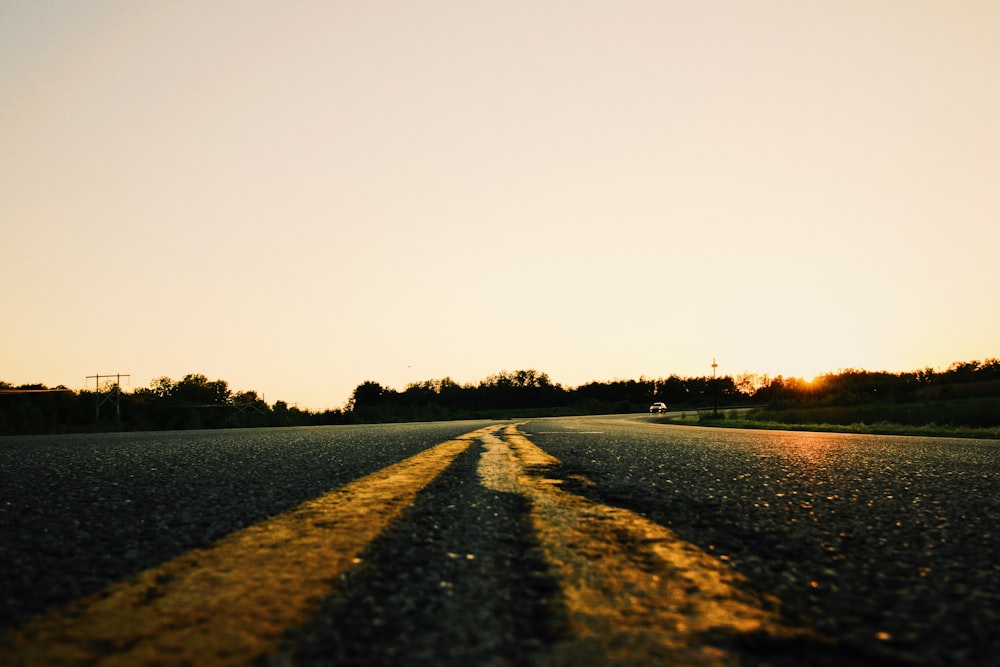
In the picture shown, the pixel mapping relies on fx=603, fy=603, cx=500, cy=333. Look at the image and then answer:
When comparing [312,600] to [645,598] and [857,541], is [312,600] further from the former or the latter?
[857,541]

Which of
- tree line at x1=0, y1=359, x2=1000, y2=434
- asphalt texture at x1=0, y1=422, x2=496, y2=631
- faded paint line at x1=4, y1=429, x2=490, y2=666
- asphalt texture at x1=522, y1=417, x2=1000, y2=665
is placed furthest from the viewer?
tree line at x1=0, y1=359, x2=1000, y2=434

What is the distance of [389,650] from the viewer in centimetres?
127

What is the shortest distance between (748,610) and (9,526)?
3291mm

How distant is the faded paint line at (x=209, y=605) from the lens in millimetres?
1265

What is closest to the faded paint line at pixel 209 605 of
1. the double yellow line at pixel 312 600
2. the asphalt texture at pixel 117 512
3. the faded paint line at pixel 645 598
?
the double yellow line at pixel 312 600

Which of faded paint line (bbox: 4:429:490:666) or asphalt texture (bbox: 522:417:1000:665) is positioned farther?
asphalt texture (bbox: 522:417:1000:665)

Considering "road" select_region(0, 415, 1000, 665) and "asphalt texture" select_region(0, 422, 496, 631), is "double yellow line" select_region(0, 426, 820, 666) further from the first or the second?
"asphalt texture" select_region(0, 422, 496, 631)

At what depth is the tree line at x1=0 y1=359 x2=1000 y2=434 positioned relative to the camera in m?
32.6

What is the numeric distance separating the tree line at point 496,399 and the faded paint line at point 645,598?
23.7 m

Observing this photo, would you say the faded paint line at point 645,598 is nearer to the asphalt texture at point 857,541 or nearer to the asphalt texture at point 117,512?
the asphalt texture at point 857,541

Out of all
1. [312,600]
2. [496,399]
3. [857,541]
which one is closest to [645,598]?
[312,600]

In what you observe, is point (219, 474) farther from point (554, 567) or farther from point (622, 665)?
point (622, 665)

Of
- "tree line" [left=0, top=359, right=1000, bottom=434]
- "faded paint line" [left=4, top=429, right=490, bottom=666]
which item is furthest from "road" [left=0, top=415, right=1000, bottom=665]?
"tree line" [left=0, top=359, right=1000, bottom=434]

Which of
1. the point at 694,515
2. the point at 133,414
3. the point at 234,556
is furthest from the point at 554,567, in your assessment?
the point at 133,414
